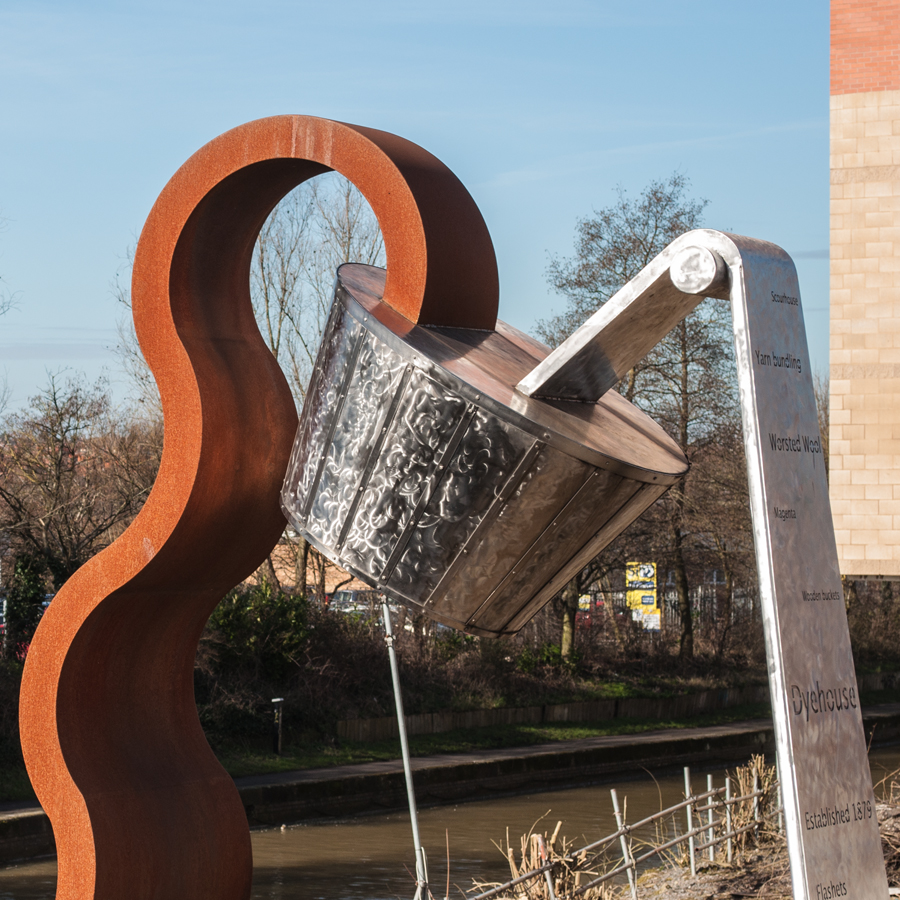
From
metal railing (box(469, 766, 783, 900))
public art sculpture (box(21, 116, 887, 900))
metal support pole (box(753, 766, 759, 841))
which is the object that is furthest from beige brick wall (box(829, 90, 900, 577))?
public art sculpture (box(21, 116, 887, 900))

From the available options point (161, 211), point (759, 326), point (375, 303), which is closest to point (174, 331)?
point (161, 211)

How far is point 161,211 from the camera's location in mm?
5703

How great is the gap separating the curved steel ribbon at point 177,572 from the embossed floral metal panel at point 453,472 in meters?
1.11

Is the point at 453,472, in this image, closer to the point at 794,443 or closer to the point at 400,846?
the point at 794,443

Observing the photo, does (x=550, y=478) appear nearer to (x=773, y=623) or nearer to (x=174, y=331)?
(x=773, y=623)

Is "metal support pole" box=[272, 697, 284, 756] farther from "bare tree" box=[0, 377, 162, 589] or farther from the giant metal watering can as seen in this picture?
the giant metal watering can

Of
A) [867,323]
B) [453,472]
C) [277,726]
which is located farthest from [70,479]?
[453,472]

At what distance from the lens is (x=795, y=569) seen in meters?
3.31

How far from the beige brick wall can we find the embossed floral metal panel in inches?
446

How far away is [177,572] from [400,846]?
9.96 m

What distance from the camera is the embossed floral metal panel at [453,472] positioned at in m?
4.03

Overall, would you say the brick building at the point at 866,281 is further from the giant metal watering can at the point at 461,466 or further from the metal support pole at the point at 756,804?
the giant metal watering can at the point at 461,466

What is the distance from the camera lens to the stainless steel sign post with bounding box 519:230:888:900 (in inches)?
126

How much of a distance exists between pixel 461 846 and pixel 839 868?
12.0 meters
